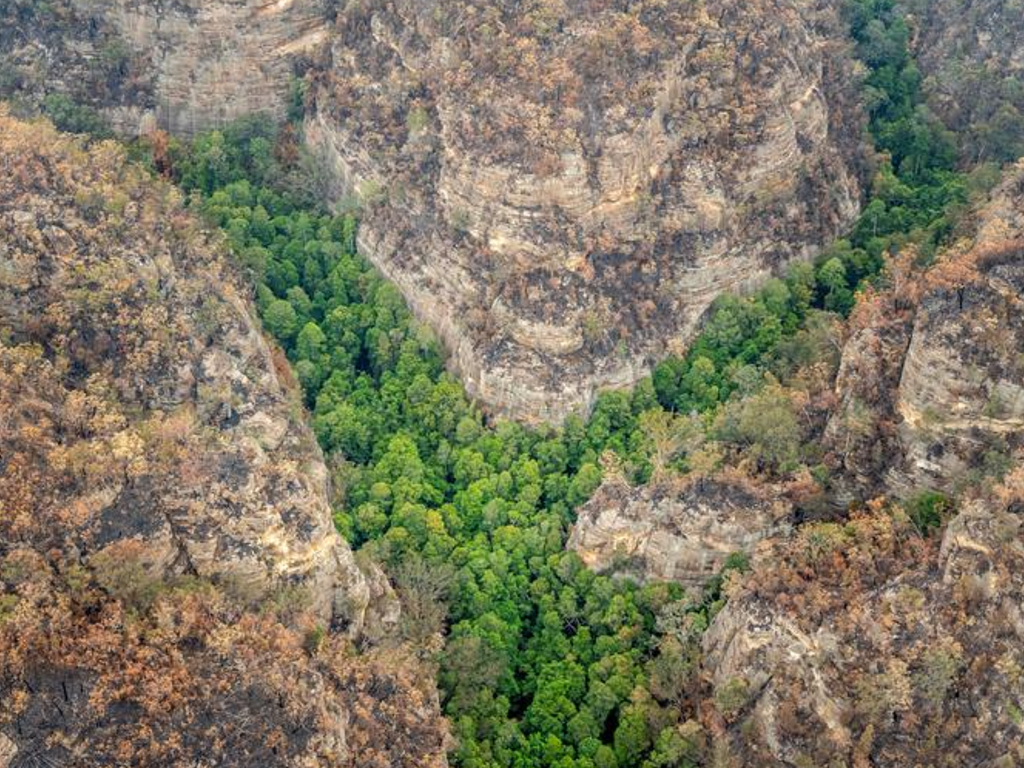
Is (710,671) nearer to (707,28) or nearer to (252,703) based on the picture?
(252,703)

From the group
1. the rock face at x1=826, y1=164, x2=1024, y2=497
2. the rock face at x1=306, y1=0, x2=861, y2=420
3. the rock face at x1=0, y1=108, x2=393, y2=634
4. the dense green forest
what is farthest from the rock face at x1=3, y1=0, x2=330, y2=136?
the rock face at x1=826, y1=164, x2=1024, y2=497

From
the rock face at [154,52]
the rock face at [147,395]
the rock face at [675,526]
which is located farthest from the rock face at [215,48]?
the rock face at [675,526]

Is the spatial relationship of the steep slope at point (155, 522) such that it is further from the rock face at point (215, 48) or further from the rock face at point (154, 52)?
the rock face at point (215, 48)

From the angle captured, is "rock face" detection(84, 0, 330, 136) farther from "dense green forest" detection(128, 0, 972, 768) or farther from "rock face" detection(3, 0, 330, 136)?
"dense green forest" detection(128, 0, 972, 768)

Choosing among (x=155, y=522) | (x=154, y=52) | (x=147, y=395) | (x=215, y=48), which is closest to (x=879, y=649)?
(x=155, y=522)

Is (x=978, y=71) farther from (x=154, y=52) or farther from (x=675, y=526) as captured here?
(x=154, y=52)
